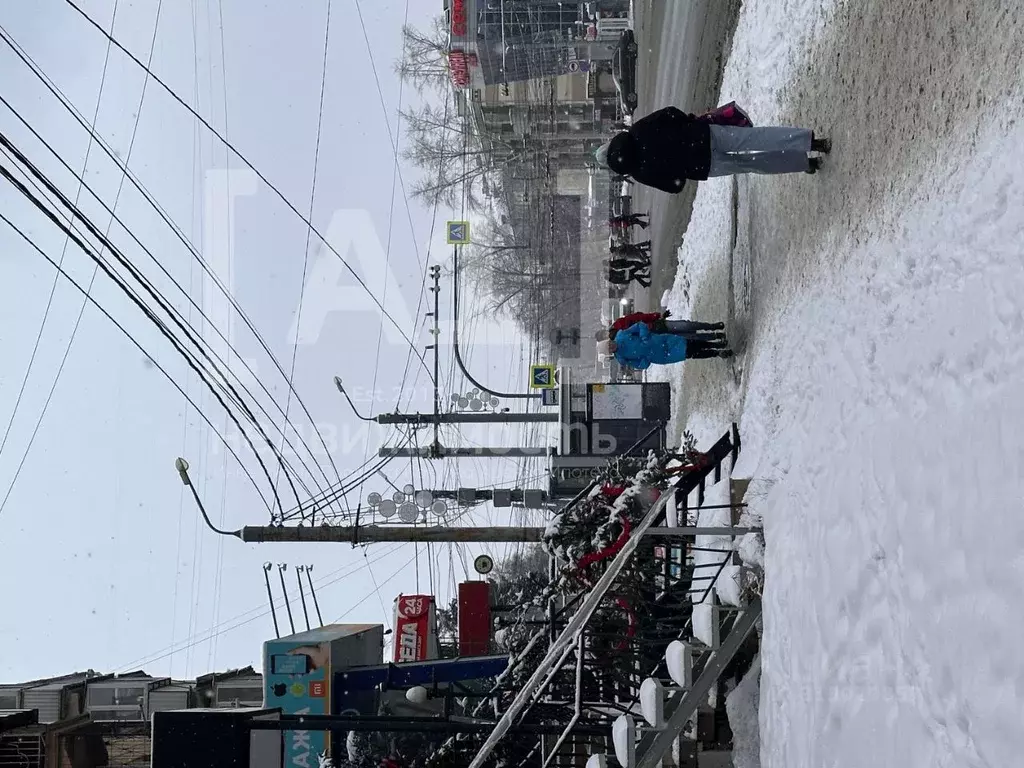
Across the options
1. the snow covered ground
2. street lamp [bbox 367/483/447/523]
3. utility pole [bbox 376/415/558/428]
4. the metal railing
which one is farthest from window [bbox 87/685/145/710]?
the snow covered ground

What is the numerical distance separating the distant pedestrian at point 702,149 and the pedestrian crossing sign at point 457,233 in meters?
17.1

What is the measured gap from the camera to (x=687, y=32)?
1856 centimetres

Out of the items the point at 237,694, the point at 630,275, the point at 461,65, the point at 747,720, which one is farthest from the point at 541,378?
the point at 747,720

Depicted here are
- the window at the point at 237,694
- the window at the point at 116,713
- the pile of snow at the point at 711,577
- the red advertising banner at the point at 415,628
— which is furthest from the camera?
the window at the point at 116,713

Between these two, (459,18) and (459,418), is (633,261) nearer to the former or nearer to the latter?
(459,418)

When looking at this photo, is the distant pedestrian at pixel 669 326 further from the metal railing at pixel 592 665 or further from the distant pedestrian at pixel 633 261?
the distant pedestrian at pixel 633 261

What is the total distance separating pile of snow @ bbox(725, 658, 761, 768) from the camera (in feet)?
28.8

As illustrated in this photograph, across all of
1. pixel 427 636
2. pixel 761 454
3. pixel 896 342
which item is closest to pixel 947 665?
pixel 896 342

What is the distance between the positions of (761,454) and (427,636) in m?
12.5

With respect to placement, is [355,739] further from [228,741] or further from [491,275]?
[491,275]

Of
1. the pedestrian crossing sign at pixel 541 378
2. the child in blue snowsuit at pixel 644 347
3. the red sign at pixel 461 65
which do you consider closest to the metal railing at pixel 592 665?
the child in blue snowsuit at pixel 644 347

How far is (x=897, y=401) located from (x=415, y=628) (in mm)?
15667

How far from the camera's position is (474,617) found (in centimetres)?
2062

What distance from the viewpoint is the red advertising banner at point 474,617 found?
20.2 m
